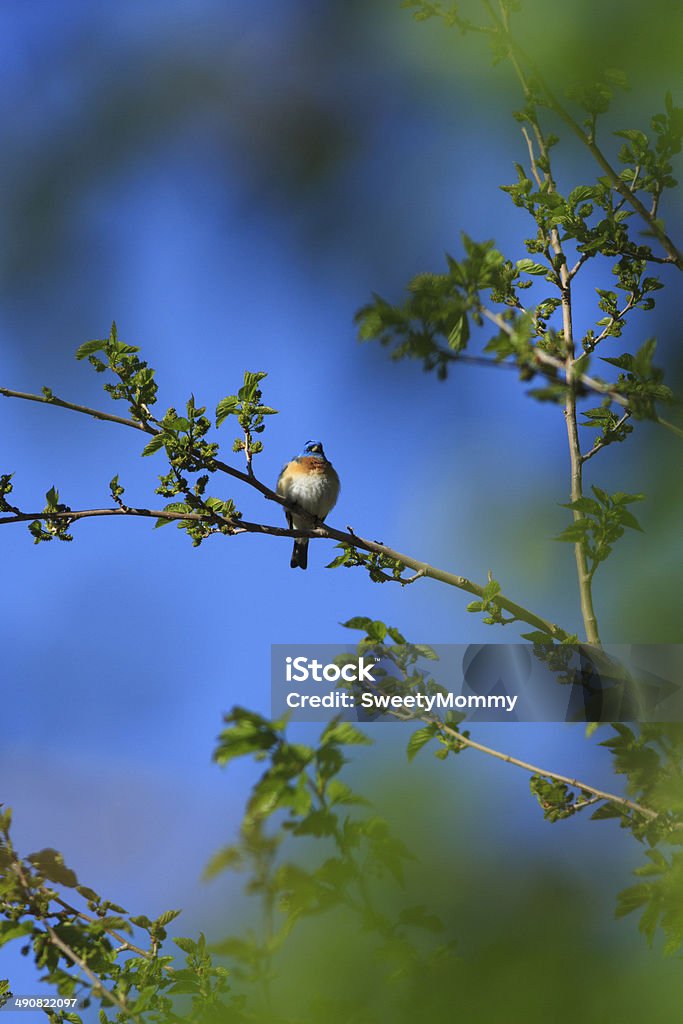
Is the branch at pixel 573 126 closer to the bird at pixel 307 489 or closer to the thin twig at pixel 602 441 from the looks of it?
the thin twig at pixel 602 441

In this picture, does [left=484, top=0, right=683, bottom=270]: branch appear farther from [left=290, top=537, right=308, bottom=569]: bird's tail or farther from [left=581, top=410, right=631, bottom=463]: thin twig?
[left=290, top=537, right=308, bottom=569]: bird's tail

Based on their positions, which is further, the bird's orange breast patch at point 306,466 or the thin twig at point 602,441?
the bird's orange breast patch at point 306,466

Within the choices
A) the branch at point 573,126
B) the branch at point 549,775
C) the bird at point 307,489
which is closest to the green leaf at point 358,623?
the branch at point 549,775

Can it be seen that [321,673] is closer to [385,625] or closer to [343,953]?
[385,625]

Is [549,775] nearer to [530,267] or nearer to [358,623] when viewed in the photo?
[358,623]

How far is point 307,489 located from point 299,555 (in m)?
0.72

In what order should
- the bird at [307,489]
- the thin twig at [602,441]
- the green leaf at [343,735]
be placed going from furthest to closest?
the bird at [307,489]
the thin twig at [602,441]
the green leaf at [343,735]

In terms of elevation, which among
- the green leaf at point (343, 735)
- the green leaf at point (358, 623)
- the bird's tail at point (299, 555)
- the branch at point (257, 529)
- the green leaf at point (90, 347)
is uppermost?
the bird's tail at point (299, 555)

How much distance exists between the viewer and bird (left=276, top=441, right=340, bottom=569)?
8953 millimetres

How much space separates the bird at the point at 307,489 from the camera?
8.95m

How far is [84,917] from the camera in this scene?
2.42 m

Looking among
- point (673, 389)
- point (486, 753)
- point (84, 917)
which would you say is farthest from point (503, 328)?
point (84, 917)

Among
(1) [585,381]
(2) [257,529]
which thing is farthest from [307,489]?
(1) [585,381]

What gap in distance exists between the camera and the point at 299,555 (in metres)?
9.28
